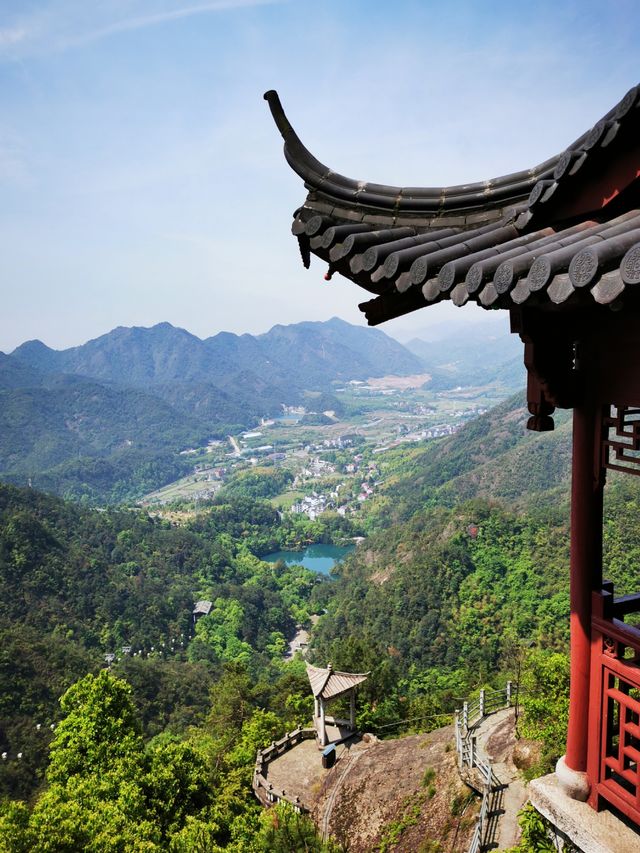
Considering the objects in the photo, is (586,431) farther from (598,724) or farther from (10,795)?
(10,795)

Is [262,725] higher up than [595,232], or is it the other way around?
[595,232]

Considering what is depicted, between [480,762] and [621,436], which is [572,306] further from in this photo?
[480,762]

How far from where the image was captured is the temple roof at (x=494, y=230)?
1.74 m

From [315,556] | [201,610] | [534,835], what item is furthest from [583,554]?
[315,556]

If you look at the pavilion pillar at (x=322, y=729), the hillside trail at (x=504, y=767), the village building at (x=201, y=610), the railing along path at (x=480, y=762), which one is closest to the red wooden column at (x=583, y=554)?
the railing along path at (x=480, y=762)

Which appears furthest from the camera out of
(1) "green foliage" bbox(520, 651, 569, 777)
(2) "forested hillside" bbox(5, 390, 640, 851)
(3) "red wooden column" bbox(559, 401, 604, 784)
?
(2) "forested hillside" bbox(5, 390, 640, 851)

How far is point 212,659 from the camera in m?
51.6

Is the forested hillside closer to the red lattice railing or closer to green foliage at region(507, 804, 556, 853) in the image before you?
green foliage at region(507, 804, 556, 853)

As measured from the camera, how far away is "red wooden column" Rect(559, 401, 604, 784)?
2732 millimetres

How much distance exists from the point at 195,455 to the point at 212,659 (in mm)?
123395

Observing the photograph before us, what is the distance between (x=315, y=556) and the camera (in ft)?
274

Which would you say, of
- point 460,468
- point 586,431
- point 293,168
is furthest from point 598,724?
point 460,468

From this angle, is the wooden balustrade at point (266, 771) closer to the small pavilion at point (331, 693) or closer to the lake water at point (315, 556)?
the small pavilion at point (331, 693)

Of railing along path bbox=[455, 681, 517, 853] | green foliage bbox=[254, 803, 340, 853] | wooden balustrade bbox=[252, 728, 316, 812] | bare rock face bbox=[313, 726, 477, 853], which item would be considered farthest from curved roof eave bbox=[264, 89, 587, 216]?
wooden balustrade bbox=[252, 728, 316, 812]
